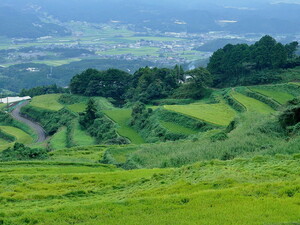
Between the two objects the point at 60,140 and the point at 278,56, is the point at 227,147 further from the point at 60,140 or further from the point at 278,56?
the point at 278,56

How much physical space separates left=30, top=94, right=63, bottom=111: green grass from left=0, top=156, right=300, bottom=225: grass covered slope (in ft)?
138

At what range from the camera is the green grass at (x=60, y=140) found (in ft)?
136

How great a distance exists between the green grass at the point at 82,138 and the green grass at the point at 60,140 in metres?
1.33

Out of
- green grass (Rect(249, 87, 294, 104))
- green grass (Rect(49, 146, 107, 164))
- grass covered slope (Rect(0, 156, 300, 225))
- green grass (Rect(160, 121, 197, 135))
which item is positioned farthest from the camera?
green grass (Rect(249, 87, 294, 104))

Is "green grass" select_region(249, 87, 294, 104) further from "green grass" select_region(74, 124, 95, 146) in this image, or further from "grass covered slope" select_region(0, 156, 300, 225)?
"grass covered slope" select_region(0, 156, 300, 225)

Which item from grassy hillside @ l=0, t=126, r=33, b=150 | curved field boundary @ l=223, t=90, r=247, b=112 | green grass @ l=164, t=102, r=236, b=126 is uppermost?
curved field boundary @ l=223, t=90, r=247, b=112

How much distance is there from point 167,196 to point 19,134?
1664 inches

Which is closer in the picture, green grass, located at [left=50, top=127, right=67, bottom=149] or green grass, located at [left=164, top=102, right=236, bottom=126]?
green grass, located at [left=164, top=102, right=236, bottom=126]

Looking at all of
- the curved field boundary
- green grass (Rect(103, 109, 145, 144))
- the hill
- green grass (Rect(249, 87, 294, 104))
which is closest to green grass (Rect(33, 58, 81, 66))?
green grass (Rect(103, 109, 145, 144))

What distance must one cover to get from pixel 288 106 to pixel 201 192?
50.6 feet

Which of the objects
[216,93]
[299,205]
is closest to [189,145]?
[299,205]

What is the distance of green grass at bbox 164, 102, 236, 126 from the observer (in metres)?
37.0

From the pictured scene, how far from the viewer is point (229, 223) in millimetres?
10586

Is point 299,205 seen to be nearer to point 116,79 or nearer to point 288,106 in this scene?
point 288,106
